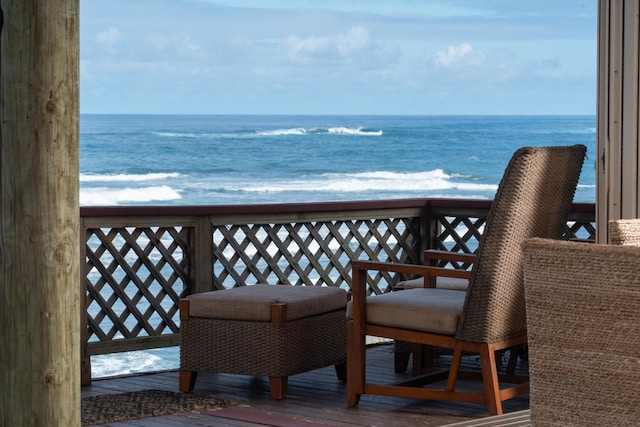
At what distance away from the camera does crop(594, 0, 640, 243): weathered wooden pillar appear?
136 inches

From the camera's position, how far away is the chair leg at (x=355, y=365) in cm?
391

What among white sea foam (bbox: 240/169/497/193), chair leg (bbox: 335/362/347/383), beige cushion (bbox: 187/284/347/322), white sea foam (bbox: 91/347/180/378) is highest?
white sea foam (bbox: 240/169/497/193)

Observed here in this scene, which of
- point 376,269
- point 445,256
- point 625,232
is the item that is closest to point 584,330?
point 625,232

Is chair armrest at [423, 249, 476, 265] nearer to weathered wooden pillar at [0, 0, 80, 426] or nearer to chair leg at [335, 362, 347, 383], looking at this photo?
chair leg at [335, 362, 347, 383]

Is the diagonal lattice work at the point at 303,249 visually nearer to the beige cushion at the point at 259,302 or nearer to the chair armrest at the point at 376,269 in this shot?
the beige cushion at the point at 259,302

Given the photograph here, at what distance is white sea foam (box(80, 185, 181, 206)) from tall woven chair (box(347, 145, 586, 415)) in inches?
736

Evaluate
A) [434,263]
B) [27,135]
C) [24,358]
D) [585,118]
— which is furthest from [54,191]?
[585,118]

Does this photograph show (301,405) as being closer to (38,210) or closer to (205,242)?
(205,242)

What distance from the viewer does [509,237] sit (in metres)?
3.56

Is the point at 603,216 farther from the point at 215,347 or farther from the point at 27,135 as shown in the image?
the point at 27,135

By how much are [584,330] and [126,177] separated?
23.3 m

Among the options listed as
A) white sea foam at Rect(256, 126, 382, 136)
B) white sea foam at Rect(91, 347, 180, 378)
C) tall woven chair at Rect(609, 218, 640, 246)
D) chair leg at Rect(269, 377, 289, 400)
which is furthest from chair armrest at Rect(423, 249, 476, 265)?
white sea foam at Rect(256, 126, 382, 136)

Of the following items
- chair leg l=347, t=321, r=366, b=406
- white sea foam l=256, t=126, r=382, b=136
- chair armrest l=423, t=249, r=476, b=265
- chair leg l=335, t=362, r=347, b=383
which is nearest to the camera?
chair leg l=347, t=321, r=366, b=406

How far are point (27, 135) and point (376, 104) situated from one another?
26081 mm
